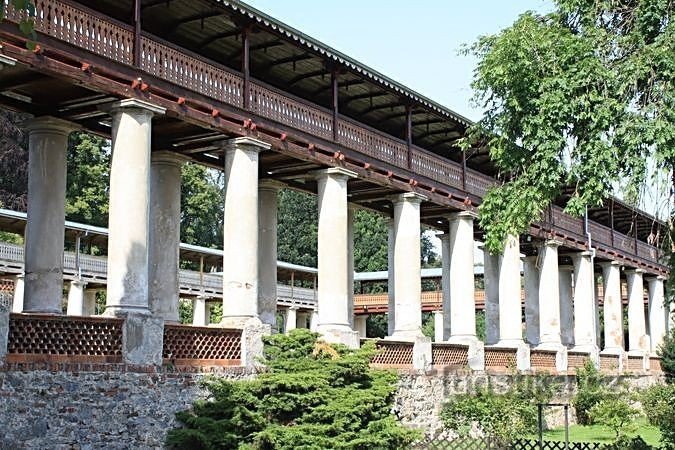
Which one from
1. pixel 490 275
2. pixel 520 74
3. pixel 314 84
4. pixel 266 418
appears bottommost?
pixel 266 418

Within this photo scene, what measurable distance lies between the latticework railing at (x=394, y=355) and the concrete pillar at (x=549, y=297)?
9.96m

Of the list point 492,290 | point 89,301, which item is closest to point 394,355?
point 492,290

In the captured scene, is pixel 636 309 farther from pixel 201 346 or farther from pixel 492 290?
pixel 201 346

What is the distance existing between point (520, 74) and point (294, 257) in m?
49.1

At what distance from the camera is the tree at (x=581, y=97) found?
1410cm

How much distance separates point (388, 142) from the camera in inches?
934

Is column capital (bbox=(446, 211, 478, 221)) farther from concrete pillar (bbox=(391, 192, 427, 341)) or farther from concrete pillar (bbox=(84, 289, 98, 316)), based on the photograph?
concrete pillar (bbox=(84, 289, 98, 316))

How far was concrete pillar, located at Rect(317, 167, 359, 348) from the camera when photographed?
819 inches

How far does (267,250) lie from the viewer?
2288 cm

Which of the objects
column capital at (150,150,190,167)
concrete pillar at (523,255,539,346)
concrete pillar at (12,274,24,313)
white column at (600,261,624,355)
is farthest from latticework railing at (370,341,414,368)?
concrete pillar at (12,274,24,313)

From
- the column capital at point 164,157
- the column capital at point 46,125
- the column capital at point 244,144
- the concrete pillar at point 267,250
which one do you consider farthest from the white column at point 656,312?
the column capital at point 46,125

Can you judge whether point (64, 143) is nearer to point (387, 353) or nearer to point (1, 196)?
point (387, 353)

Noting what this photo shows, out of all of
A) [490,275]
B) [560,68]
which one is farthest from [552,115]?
[490,275]

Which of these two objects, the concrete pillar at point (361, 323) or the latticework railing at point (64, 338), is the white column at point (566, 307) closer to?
the concrete pillar at point (361, 323)
